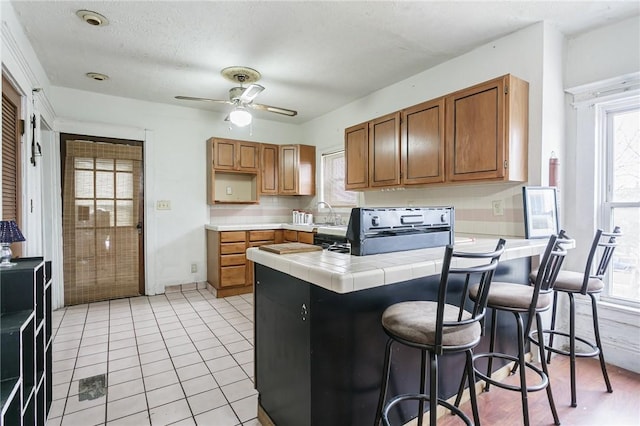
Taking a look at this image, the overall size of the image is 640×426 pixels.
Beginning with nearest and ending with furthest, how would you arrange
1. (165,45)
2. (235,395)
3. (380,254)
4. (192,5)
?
(380,254) < (235,395) < (192,5) < (165,45)

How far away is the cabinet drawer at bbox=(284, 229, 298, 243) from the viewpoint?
14.5 feet

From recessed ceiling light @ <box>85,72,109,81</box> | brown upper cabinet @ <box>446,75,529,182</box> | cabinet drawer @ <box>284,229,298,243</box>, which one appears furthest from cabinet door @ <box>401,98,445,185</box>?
recessed ceiling light @ <box>85,72,109,81</box>

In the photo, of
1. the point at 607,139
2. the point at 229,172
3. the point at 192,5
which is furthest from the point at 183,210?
the point at 607,139

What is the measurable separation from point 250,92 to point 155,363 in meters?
2.48

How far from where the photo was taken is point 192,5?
2252 millimetres

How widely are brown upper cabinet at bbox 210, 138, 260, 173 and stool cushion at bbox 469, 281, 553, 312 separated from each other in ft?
12.3

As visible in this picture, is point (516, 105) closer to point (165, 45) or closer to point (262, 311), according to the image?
point (262, 311)

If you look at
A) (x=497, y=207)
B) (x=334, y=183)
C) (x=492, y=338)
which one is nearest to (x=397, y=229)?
(x=492, y=338)

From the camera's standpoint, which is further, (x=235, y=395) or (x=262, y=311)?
(x=235, y=395)

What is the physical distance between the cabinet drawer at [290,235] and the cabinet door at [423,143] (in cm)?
182

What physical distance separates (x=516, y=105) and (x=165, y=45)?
2.92m

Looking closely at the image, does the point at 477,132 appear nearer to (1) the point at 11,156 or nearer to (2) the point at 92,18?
(2) the point at 92,18

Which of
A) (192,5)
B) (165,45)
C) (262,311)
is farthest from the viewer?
(165,45)

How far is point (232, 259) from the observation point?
168 inches
